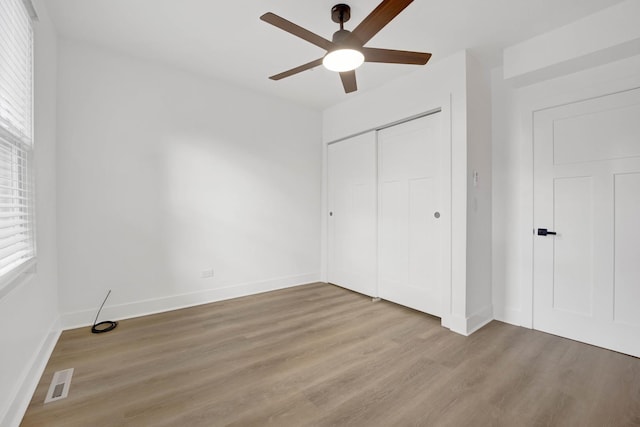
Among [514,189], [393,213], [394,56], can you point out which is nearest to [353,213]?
[393,213]

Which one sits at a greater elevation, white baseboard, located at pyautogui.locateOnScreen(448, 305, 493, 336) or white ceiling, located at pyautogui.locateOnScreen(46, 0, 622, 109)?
white ceiling, located at pyautogui.locateOnScreen(46, 0, 622, 109)

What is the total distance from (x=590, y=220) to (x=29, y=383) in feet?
13.8

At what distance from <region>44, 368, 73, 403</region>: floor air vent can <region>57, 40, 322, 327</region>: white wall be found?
883 millimetres

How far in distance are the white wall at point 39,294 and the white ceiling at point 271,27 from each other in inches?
17.5

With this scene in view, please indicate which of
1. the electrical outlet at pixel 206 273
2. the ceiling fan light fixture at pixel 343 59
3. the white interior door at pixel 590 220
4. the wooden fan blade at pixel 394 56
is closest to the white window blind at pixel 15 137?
the electrical outlet at pixel 206 273

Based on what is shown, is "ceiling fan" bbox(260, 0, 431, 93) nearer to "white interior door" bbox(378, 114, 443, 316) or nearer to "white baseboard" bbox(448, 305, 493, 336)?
"white interior door" bbox(378, 114, 443, 316)

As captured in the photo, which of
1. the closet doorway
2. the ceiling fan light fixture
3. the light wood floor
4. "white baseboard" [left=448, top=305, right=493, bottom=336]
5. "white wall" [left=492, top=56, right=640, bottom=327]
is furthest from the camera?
the closet doorway

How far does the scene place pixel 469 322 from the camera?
261 centimetres

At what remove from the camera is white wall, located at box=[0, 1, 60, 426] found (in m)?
1.45

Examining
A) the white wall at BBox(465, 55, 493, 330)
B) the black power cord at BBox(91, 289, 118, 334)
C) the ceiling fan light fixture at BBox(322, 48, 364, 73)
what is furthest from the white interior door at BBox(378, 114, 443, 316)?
the black power cord at BBox(91, 289, 118, 334)

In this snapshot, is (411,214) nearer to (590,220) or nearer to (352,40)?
(590,220)

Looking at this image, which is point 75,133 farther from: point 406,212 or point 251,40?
point 406,212

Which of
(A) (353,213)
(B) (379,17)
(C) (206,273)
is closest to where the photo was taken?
(B) (379,17)

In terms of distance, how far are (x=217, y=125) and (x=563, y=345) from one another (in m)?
4.09
